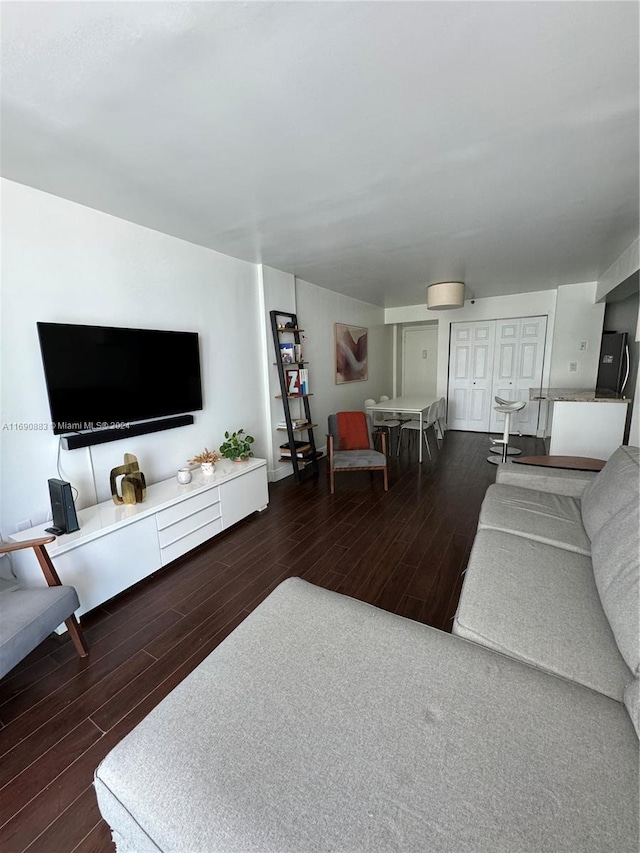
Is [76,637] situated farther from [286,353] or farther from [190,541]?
[286,353]

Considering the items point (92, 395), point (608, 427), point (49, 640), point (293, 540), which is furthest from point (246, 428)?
point (608, 427)

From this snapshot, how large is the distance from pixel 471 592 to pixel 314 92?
2.07 m

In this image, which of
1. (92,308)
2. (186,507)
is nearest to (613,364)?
(186,507)

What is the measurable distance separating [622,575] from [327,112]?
2.15 metres

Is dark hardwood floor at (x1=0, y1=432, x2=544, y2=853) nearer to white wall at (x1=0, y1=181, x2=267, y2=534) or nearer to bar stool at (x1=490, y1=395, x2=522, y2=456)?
white wall at (x1=0, y1=181, x2=267, y2=534)

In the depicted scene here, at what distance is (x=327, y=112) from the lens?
A: 1.49 m

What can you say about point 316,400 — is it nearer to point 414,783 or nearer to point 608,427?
point 608,427

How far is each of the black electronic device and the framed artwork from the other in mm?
4049

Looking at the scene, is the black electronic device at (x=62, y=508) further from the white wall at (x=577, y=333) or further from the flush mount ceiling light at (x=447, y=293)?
the white wall at (x=577, y=333)

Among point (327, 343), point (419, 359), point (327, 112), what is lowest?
point (419, 359)

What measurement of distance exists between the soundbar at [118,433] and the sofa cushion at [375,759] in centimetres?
180

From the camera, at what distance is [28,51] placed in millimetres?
1188

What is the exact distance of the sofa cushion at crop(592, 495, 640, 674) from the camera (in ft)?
3.66

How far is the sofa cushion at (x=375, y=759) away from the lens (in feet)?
2.32
